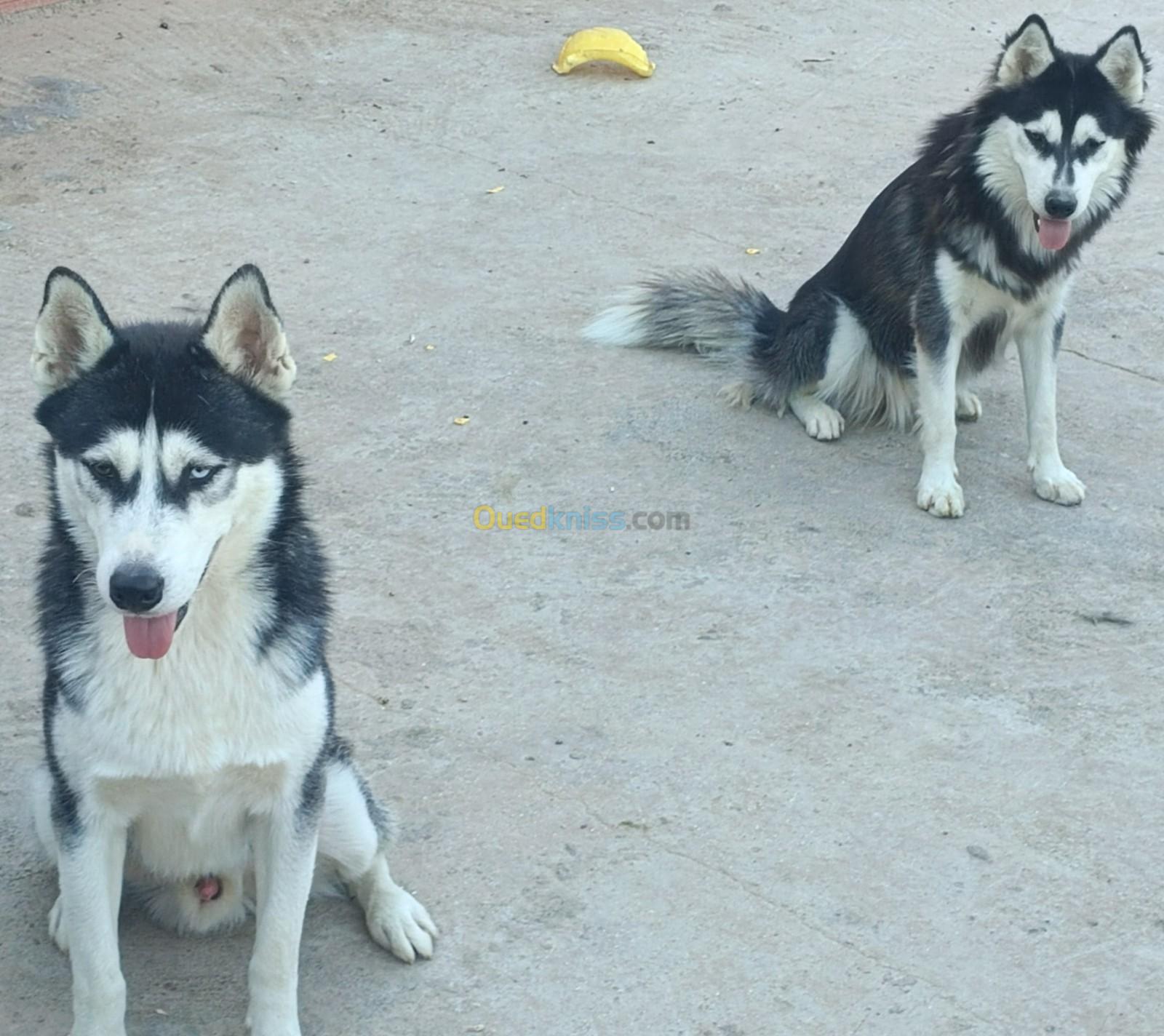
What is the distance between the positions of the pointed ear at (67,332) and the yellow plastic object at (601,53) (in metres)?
6.22

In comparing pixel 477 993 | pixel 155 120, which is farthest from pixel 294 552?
pixel 155 120

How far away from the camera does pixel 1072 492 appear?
17.5ft

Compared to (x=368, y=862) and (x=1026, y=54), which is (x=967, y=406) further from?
(x=368, y=862)

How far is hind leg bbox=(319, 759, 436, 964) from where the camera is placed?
327 cm

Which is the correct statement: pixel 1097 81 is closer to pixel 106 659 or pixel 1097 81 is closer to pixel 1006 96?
pixel 1006 96

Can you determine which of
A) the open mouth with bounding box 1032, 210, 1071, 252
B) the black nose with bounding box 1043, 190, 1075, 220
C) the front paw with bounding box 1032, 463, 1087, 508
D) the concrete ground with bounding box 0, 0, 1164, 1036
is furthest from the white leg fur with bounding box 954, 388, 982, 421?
the black nose with bounding box 1043, 190, 1075, 220

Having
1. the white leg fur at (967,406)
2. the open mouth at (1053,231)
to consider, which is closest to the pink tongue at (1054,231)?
the open mouth at (1053,231)

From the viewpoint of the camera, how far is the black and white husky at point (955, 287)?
509 centimetres

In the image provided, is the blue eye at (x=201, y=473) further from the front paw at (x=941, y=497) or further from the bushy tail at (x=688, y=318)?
the bushy tail at (x=688, y=318)

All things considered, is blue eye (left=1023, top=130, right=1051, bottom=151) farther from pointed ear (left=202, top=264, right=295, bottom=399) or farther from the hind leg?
the hind leg

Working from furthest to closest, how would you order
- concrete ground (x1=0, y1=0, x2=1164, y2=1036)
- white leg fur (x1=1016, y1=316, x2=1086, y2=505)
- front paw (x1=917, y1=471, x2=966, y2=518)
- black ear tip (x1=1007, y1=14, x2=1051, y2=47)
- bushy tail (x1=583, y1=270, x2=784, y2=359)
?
bushy tail (x1=583, y1=270, x2=784, y2=359) < white leg fur (x1=1016, y1=316, x2=1086, y2=505) < front paw (x1=917, y1=471, x2=966, y2=518) < black ear tip (x1=1007, y1=14, x2=1051, y2=47) < concrete ground (x1=0, y1=0, x2=1164, y2=1036)

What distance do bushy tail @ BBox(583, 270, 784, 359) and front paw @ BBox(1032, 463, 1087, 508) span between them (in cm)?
123

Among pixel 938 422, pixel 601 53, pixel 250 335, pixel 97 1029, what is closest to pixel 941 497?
pixel 938 422

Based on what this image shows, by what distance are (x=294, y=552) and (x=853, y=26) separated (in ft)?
25.4
